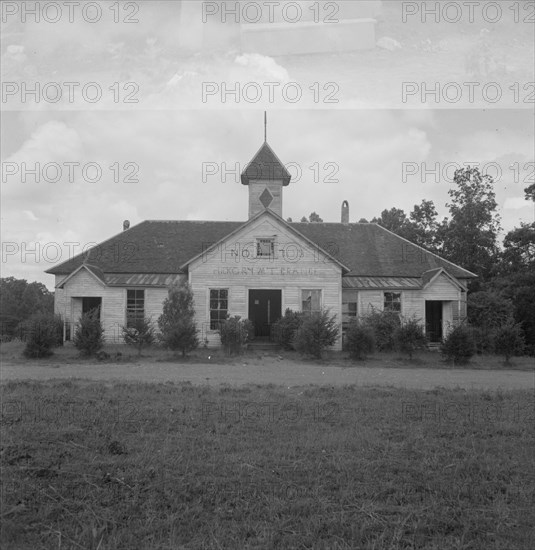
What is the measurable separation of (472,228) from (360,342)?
24282 mm

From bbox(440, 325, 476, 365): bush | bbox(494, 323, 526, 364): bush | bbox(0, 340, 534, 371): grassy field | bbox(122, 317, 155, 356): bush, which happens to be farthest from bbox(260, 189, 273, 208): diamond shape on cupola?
bbox(494, 323, 526, 364): bush

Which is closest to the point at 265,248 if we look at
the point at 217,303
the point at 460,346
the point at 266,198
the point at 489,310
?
the point at 217,303

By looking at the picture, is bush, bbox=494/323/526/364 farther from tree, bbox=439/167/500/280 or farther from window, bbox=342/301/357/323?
tree, bbox=439/167/500/280

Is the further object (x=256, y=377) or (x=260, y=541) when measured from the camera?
(x=256, y=377)

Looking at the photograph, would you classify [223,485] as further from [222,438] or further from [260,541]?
[222,438]

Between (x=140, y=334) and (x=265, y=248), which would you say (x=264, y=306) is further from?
(x=140, y=334)

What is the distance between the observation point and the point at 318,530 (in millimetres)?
3967

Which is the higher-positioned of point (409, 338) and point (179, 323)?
point (179, 323)

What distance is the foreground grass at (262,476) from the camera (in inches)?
154

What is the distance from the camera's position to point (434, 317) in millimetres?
27328

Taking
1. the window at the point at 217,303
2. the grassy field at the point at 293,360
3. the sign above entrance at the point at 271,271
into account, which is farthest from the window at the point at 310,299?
the grassy field at the point at 293,360

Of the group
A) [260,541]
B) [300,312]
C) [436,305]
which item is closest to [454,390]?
[260,541]

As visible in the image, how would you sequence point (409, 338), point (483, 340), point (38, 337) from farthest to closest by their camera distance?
1. point (483, 340)
2. point (409, 338)
3. point (38, 337)

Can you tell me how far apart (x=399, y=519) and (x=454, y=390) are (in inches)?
275
